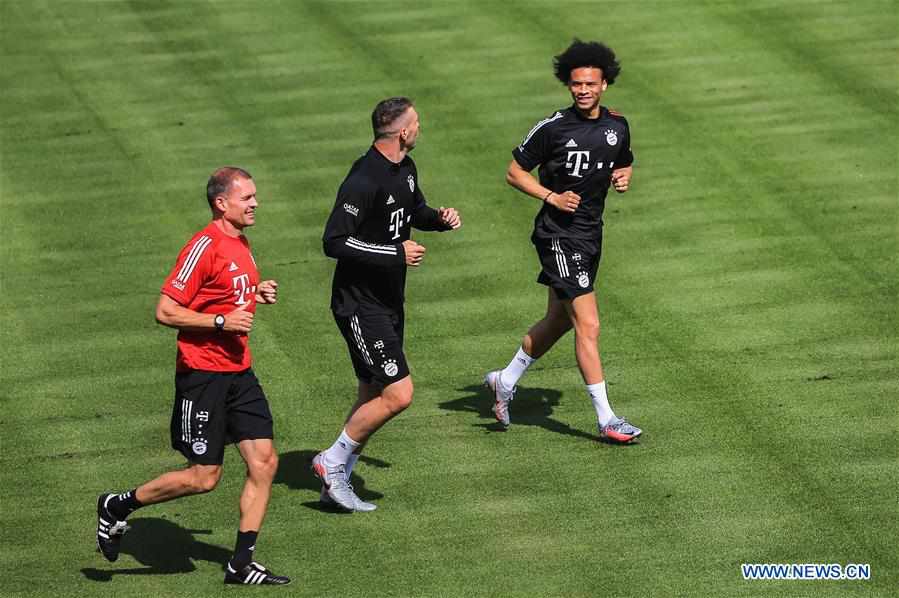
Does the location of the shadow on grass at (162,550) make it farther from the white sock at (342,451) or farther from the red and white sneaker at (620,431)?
the red and white sneaker at (620,431)

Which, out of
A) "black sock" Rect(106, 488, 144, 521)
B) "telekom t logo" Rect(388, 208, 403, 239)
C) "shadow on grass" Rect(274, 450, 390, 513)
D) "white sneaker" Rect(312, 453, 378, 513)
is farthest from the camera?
"shadow on grass" Rect(274, 450, 390, 513)

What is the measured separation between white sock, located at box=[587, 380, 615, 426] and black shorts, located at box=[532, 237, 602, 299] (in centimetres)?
66

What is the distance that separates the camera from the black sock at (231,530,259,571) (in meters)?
9.50

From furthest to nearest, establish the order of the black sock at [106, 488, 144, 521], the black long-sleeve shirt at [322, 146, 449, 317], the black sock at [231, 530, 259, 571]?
the black long-sleeve shirt at [322, 146, 449, 317], the black sock at [106, 488, 144, 521], the black sock at [231, 530, 259, 571]

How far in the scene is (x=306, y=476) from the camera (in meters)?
11.2

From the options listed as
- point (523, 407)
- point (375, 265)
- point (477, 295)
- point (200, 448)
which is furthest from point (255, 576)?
point (477, 295)

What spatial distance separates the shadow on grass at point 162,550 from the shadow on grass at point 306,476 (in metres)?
0.84

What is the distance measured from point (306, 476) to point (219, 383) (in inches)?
71.5

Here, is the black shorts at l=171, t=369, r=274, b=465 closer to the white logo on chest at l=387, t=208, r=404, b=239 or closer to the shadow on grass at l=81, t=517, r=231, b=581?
the shadow on grass at l=81, t=517, r=231, b=581

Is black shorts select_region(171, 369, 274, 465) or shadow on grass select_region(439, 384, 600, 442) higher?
black shorts select_region(171, 369, 274, 465)

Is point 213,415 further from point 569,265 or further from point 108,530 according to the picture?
→ point 569,265

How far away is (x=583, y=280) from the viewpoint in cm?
1152

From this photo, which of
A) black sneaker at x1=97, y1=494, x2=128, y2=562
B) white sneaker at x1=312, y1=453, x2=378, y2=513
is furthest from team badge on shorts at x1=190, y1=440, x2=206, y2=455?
white sneaker at x1=312, y1=453, x2=378, y2=513

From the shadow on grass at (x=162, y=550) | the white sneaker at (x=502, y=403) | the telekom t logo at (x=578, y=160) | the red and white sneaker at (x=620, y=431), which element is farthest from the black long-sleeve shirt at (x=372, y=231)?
the red and white sneaker at (x=620, y=431)
